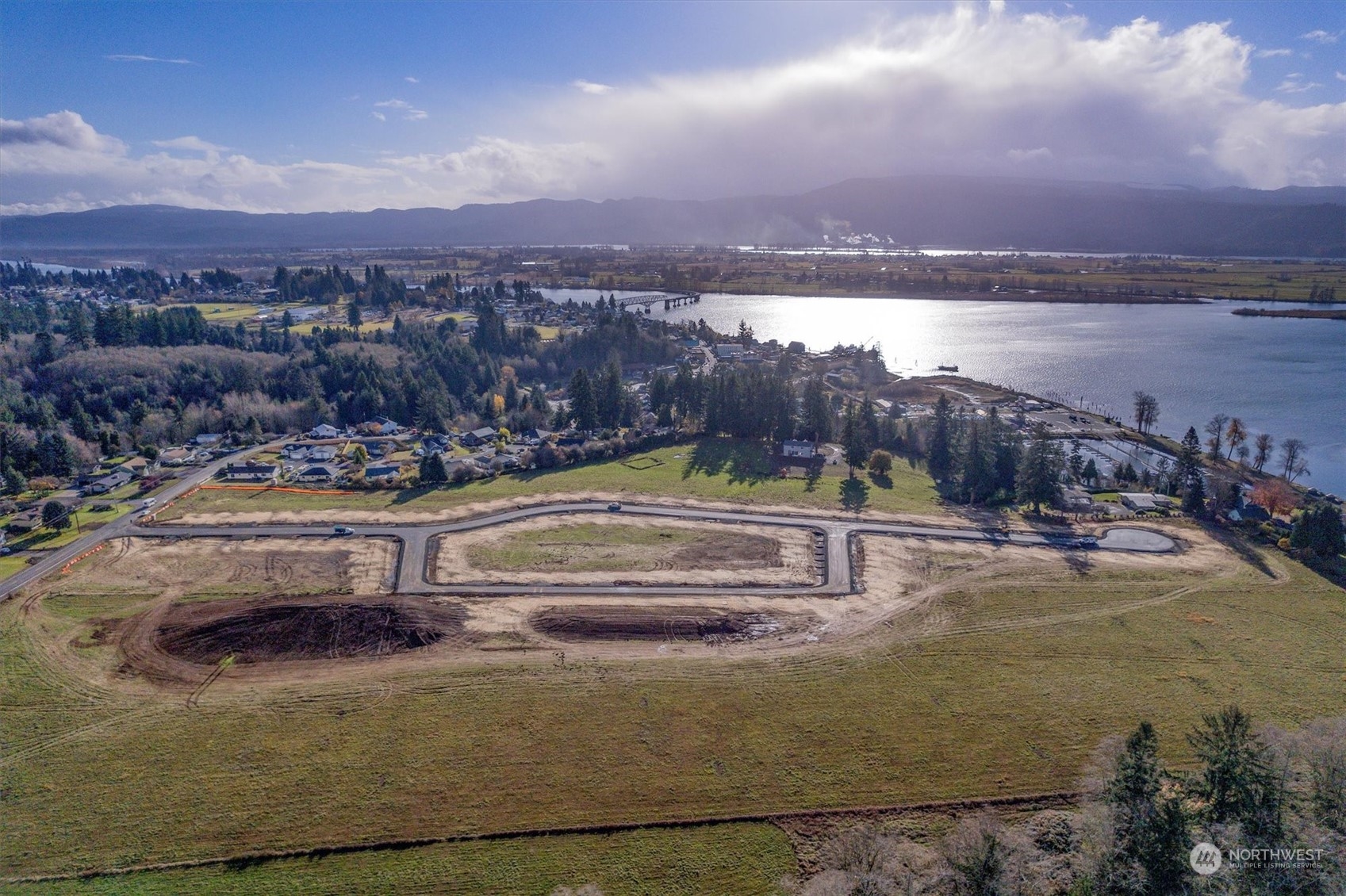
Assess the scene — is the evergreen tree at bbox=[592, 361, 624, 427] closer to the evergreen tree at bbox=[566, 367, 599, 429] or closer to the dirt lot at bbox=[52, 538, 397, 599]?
the evergreen tree at bbox=[566, 367, 599, 429]

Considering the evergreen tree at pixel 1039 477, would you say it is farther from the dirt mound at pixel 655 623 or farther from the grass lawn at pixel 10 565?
the grass lawn at pixel 10 565

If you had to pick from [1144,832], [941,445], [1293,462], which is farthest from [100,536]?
[1293,462]

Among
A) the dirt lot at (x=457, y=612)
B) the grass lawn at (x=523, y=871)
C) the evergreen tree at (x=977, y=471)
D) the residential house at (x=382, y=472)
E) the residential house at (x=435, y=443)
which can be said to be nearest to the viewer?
the grass lawn at (x=523, y=871)

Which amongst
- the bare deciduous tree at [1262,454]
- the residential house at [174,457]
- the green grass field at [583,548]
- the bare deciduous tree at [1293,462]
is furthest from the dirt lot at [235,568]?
the bare deciduous tree at [1293,462]

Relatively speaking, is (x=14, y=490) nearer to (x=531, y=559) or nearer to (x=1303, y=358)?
(x=531, y=559)

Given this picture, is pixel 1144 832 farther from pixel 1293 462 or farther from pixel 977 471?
pixel 1293 462

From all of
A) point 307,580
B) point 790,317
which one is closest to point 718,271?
point 790,317
